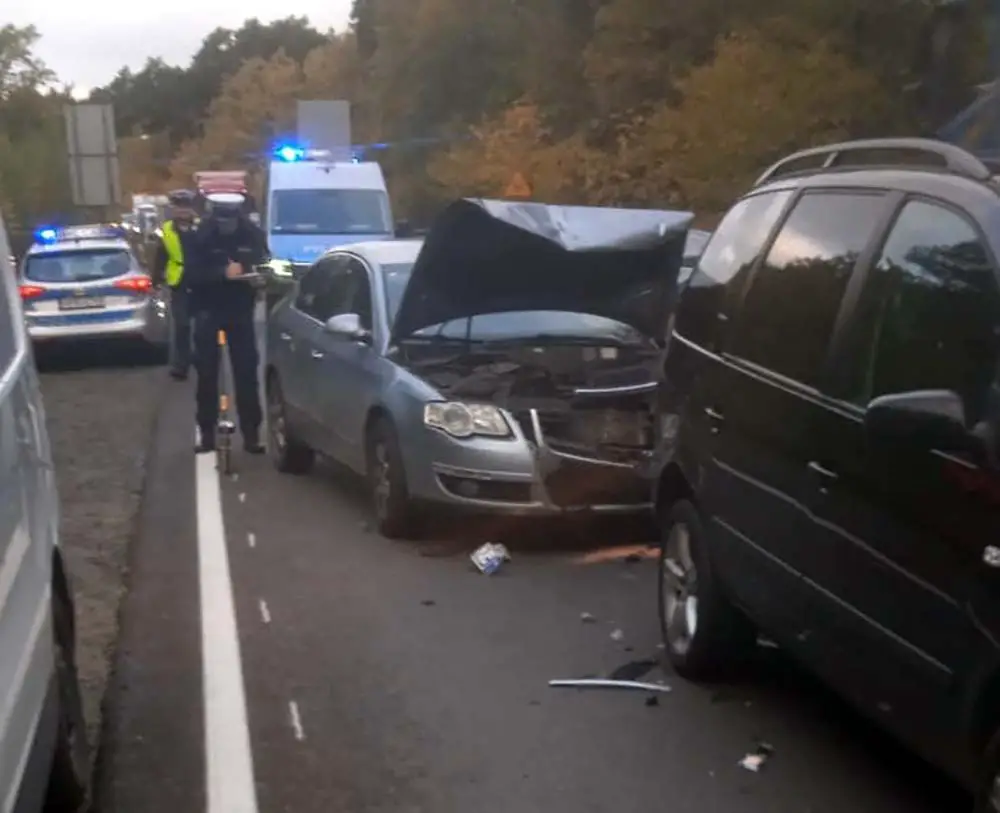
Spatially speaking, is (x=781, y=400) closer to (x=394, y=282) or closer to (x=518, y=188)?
(x=394, y=282)

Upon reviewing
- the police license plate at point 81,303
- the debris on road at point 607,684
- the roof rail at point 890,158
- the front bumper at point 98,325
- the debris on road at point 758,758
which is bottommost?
the front bumper at point 98,325

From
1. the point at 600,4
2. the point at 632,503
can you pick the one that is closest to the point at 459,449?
the point at 632,503

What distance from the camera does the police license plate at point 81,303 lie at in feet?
66.9

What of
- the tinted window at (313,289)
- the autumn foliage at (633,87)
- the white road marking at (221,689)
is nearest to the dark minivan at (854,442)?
the white road marking at (221,689)

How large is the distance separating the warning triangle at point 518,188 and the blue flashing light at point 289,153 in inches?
466

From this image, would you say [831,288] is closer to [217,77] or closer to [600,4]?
[600,4]

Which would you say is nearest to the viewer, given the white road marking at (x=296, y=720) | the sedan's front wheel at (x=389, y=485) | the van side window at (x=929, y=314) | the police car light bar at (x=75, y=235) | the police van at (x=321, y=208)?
the van side window at (x=929, y=314)

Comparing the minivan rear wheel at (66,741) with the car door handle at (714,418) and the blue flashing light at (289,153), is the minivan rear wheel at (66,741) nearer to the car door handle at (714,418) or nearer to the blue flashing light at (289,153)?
the car door handle at (714,418)

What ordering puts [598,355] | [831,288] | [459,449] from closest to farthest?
[831,288], [459,449], [598,355]

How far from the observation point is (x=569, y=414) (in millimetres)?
9328

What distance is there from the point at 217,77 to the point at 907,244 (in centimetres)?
11923

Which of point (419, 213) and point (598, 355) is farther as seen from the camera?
point (419, 213)

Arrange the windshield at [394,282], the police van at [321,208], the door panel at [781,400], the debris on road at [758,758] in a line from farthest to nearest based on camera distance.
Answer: the police van at [321,208], the windshield at [394,282], the debris on road at [758,758], the door panel at [781,400]

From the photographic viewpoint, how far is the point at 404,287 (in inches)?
407
